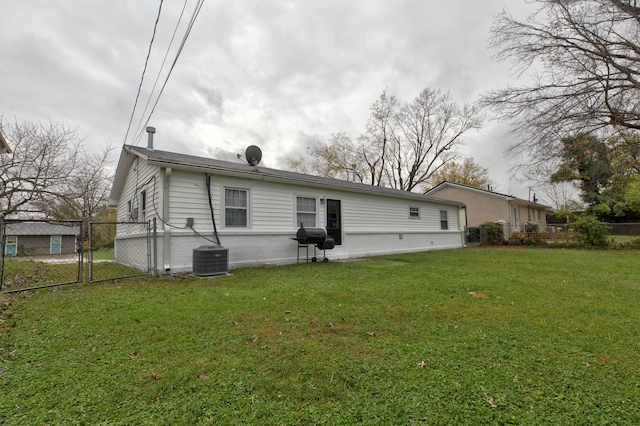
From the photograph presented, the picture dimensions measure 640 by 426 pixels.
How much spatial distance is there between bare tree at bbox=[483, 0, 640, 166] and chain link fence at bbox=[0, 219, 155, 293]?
12.5 meters

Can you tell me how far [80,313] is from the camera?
365cm

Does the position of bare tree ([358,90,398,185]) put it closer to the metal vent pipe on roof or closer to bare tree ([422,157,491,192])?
bare tree ([422,157,491,192])

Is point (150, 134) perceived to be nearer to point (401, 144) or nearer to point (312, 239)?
point (312, 239)

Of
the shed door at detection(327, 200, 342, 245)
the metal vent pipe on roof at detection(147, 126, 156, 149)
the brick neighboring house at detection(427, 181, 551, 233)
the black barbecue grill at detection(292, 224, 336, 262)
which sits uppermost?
the metal vent pipe on roof at detection(147, 126, 156, 149)

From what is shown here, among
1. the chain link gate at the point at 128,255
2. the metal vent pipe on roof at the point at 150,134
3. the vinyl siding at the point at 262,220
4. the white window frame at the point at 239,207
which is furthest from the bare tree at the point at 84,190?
the white window frame at the point at 239,207

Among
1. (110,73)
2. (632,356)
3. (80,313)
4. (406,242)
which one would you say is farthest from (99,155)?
(632,356)

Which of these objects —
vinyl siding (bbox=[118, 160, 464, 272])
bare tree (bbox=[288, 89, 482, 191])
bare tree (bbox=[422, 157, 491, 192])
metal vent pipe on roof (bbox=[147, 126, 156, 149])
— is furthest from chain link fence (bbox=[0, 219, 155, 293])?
bare tree (bbox=[422, 157, 491, 192])

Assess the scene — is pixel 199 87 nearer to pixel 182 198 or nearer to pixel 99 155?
pixel 182 198

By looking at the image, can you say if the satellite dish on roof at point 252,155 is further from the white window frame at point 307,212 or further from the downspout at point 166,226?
the downspout at point 166,226

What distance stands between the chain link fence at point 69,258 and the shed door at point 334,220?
18.1 feet

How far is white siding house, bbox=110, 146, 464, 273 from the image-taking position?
22.3 ft

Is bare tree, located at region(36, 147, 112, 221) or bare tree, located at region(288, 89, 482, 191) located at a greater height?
bare tree, located at region(288, 89, 482, 191)

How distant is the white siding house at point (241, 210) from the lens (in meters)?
6.80

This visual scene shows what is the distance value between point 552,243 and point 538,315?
552 inches
